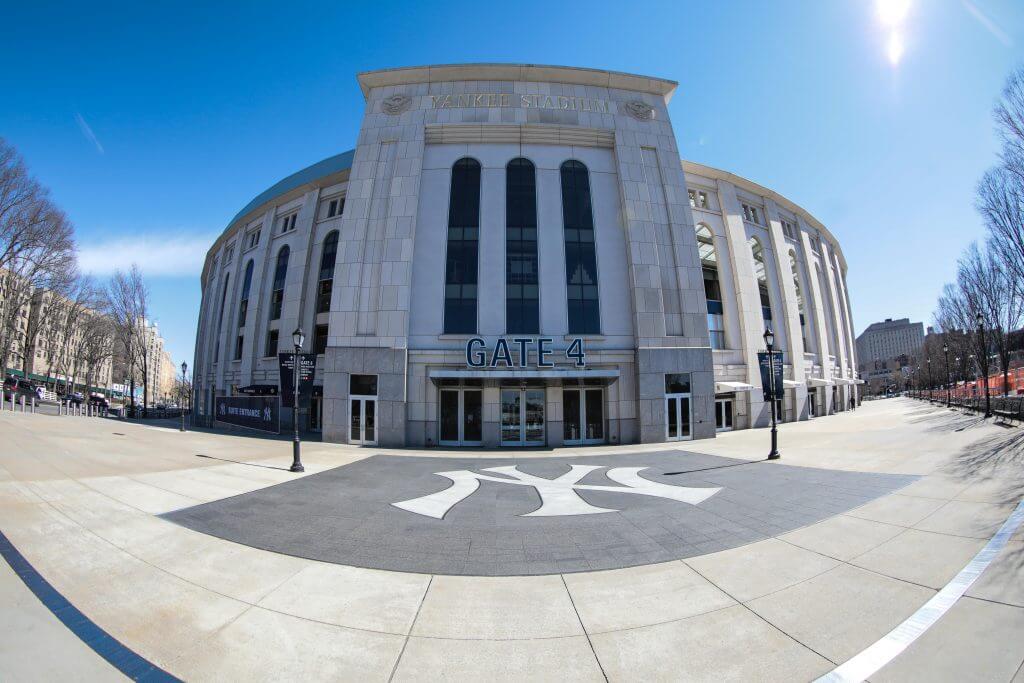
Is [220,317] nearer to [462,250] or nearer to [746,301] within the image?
[462,250]

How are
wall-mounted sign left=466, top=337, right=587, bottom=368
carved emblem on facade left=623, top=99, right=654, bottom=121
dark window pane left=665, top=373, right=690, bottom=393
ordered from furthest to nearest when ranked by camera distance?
carved emblem on facade left=623, top=99, right=654, bottom=121
dark window pane left=665, top=373, right=690, bottom=393
wall-mounted sign left=466, top=337, right=587, bottom=368

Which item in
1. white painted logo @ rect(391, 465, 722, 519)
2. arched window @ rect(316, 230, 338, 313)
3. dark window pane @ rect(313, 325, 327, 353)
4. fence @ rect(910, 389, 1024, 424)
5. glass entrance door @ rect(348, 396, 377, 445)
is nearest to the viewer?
white painted logo @ rect(391, 465, 722, 519)

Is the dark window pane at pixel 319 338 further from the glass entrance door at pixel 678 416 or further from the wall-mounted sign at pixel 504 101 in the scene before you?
the glass entrance door at pixel 678 416

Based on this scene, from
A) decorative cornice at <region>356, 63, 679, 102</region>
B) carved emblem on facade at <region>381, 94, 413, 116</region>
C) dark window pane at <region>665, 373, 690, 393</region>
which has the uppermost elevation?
decorative cornice at <region>356, 63, 679, 102</region>

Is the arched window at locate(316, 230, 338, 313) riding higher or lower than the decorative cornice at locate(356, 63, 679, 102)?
lower

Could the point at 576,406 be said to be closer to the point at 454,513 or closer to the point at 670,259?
the point at 670,259

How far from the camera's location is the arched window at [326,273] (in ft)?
93.6

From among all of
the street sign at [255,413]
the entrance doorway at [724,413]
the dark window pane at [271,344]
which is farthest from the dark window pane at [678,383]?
the dark window pane at [271,344]

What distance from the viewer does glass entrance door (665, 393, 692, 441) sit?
65.5 feet

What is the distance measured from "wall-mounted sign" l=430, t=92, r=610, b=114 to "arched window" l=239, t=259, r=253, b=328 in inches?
926

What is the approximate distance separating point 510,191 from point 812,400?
115 ft

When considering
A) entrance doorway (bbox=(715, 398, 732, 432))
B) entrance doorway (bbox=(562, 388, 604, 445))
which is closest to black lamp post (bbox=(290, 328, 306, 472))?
entrance doorway (bbox=(562, 388, 604, 445))

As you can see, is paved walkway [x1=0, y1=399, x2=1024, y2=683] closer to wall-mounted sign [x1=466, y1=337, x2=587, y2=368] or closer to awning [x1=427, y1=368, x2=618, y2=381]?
awning [x1=427, y1=368, x2=618, y2=381]

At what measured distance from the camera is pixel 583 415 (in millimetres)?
20047
